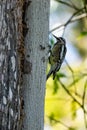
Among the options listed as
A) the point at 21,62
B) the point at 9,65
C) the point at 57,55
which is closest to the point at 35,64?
the point at 21,62

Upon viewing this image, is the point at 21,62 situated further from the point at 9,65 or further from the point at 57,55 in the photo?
the point at 57,55

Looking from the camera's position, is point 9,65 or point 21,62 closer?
point 9,65

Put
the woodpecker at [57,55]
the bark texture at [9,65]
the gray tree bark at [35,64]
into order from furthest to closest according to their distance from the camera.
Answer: the woodpecker at [57,55] < the gray tree bark at [35,64] < the bark texture at [9,65]

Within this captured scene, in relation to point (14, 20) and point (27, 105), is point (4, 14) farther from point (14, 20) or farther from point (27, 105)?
point (27, 105)

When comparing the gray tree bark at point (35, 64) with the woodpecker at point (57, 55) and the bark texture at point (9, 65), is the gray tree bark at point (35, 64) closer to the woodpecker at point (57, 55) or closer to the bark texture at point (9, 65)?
the bark texture at point (9, 65)

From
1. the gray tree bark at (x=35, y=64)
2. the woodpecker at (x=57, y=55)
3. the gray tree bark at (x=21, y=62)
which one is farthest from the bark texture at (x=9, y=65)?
the woodpecker at (x=57, y=55)

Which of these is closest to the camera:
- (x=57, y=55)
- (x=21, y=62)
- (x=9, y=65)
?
(x=9, y=65)

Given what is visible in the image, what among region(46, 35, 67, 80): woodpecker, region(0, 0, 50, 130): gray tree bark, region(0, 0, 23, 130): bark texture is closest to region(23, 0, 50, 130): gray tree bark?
region(0, 0, 50, 130): gray tree bark
